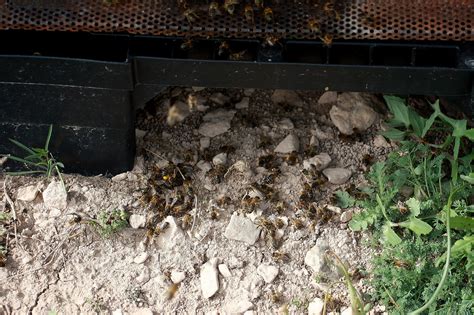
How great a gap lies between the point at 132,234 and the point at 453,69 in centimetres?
177

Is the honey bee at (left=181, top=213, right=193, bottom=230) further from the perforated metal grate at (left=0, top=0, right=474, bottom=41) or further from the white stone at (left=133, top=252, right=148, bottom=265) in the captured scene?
the perforated metal grate at (left=0, top=0, right=474, bottom=41)

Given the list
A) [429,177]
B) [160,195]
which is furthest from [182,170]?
[429,177]

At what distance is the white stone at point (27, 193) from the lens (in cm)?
408

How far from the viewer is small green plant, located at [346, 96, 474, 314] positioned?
12.0 feet

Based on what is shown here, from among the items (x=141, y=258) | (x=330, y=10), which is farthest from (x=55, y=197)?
(x=330, y=10)

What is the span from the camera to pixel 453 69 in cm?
371

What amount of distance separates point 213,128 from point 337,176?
0.74 meters

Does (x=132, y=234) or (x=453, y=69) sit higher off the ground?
(x=453, y=69)

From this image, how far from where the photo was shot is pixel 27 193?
4.09 metres

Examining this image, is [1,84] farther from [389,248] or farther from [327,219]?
[389,248]

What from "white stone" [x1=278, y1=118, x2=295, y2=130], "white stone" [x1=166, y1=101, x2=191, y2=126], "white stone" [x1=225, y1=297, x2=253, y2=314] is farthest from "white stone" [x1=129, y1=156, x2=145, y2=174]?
"white stone" [x1=225, y1=297, x2=253, y2=314]

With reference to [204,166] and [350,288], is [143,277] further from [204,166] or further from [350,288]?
[350,288]

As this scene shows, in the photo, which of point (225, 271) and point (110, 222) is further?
point (110, 222)

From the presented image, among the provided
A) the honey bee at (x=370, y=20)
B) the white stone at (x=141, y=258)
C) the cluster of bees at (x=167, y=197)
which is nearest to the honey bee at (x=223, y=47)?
the honey bee at (x=370, y=20)
